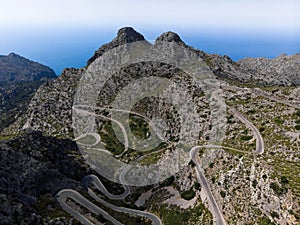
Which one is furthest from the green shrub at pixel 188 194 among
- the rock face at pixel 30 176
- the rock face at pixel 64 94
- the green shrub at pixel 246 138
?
the rock face at pixel 64 94

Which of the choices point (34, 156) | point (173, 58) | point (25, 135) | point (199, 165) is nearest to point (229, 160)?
point (199, 165)

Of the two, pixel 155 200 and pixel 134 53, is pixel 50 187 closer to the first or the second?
pixel 155 200

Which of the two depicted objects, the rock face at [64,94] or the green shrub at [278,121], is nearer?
the green shrub at [278,121]

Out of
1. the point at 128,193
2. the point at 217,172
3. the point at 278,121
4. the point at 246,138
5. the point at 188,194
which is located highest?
the point at 278,121

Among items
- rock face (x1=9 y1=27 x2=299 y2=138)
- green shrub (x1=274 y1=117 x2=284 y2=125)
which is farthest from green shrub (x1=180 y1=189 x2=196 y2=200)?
rock face (x1=9 y1=27 x2=299 y2=138)

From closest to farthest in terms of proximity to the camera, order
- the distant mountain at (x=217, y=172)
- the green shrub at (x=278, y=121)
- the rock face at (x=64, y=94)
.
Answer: the distant mountain at (x=217, y=172)
the green shrub at (x=278, y=121)
the rock face at (x=64, y=94)

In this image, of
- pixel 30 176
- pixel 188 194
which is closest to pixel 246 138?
pixel 188 194

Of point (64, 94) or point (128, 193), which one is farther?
point (64, 94)

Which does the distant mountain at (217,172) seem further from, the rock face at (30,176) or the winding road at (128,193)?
the winding road at (128,193)

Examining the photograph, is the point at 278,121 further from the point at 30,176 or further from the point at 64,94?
the point at 64,94

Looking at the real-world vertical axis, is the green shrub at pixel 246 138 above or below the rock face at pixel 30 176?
above

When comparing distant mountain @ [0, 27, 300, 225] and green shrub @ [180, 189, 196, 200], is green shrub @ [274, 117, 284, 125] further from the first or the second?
green shrub @ [180, 189, 196, 200]
